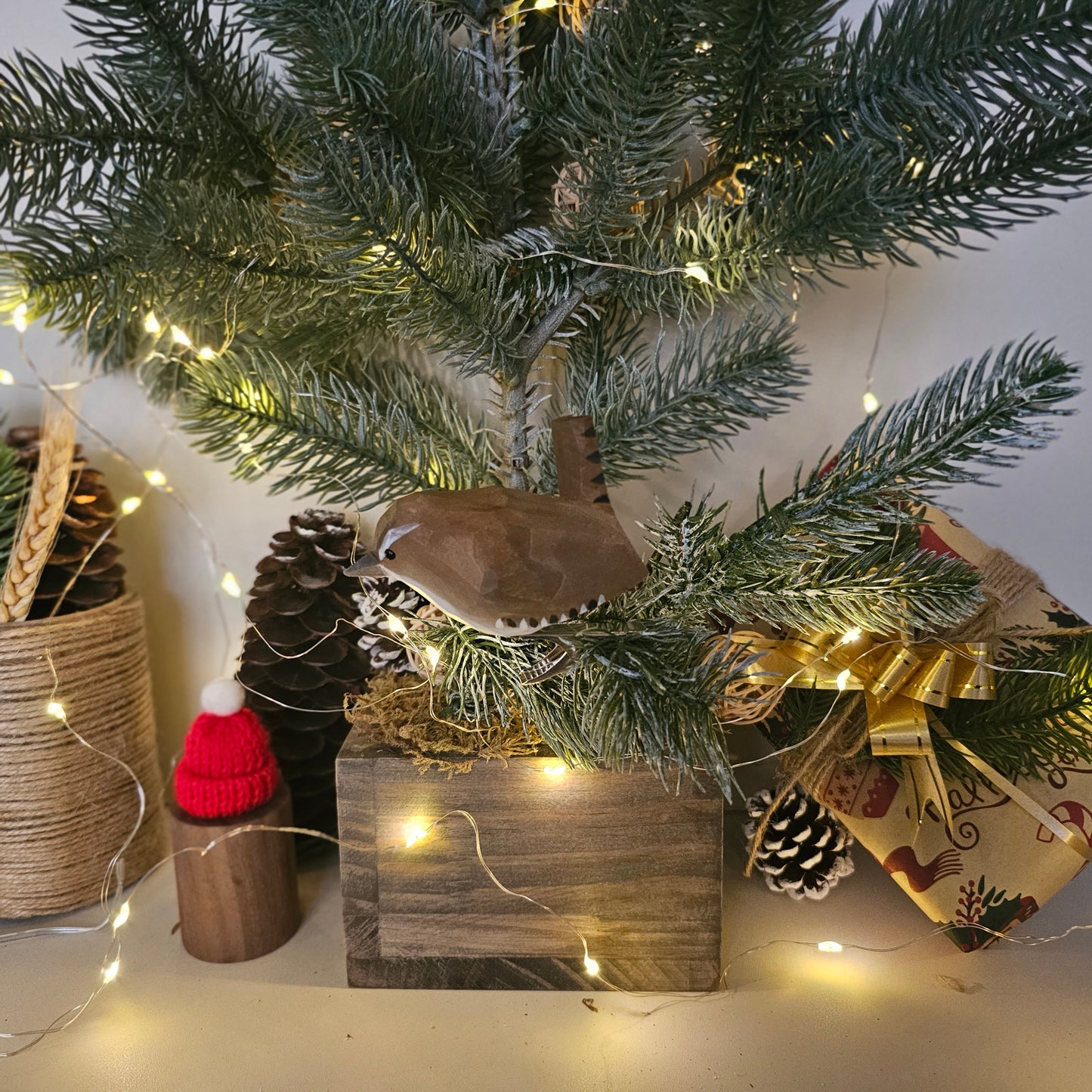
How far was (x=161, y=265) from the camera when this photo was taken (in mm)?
462

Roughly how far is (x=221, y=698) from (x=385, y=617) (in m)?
0.13

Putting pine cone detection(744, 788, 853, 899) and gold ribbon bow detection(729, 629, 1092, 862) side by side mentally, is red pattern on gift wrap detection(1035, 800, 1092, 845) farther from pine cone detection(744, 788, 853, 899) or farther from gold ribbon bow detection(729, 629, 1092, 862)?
pine cone detection(744, 788, 853, 899)

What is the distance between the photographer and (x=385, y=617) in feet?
2.11

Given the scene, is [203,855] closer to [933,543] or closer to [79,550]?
[79,550]

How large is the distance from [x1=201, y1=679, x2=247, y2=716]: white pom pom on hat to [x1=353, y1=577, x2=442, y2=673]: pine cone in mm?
91

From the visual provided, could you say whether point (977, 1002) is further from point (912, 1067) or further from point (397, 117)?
point (397, 117)

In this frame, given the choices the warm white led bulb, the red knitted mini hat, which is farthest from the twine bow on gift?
the red knitted mini hat

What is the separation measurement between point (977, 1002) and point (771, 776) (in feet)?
0.75

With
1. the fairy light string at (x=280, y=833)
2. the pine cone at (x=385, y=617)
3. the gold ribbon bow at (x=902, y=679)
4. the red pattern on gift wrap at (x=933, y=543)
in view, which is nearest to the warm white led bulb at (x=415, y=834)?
the fairy light string at (x=280, y=833)

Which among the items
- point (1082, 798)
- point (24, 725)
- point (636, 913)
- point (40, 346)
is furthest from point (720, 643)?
point (40, 346)

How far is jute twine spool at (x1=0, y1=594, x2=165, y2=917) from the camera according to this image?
0.59m

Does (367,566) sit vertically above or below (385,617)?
above

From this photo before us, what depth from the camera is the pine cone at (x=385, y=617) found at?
597 millimetres

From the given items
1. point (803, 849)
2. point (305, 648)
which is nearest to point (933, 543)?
point (803, 849)
